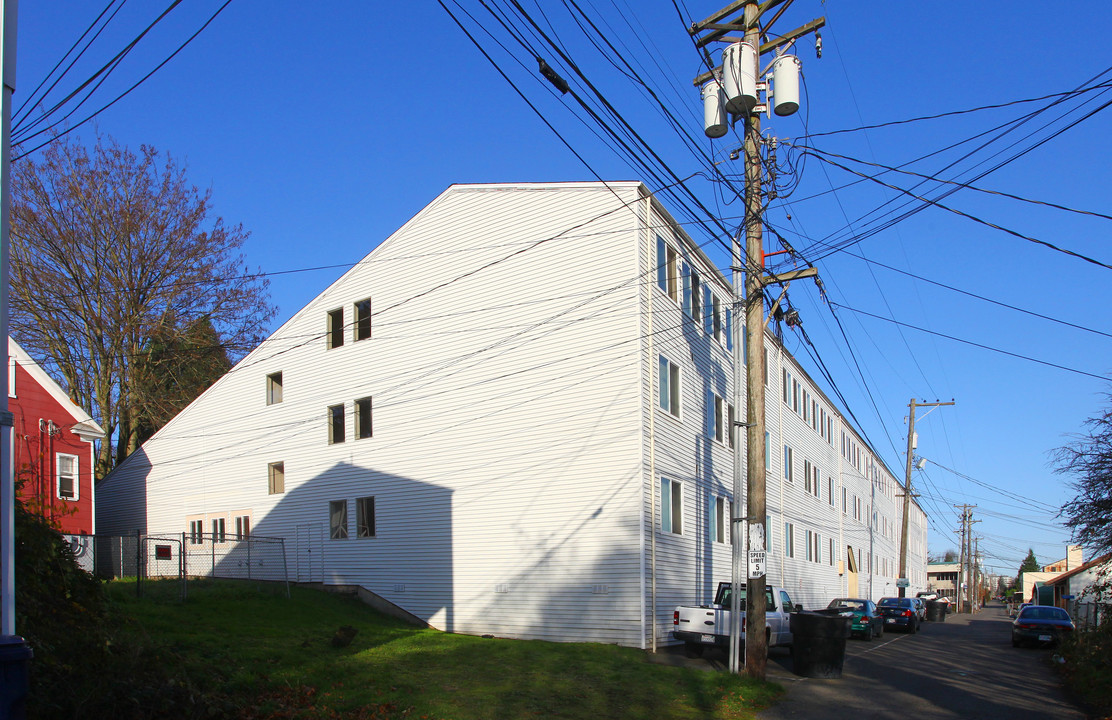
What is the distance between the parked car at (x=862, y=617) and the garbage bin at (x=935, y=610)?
73.7 feet

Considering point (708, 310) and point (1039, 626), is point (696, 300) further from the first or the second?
point (1039, 626)

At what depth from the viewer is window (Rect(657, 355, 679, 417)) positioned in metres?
22.3

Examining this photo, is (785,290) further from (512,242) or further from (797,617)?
(512,242)

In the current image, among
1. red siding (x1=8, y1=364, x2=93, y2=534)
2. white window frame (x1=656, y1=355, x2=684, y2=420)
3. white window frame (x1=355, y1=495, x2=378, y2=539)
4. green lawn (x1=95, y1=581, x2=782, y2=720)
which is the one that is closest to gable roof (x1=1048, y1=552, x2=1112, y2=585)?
green lawn (x1=95, y1=581, x2=782, y2=720)

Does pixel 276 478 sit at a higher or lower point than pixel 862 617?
higher

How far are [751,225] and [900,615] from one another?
2394 cm

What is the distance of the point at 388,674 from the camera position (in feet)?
43.0

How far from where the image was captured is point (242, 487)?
2894 centimetres

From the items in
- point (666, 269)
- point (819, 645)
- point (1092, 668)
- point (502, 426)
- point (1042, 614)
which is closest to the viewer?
point (1092, 668)

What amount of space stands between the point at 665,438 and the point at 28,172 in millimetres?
25145

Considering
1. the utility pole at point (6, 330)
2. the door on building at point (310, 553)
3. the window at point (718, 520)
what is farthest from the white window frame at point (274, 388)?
the utility pole at point (6, 330)

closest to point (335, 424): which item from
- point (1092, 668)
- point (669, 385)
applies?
point (669, 385)

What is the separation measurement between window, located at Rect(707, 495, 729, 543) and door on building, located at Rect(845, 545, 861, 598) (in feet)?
74.8

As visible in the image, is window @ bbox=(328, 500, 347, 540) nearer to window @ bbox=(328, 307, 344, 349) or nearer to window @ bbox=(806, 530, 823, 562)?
window @ bbox=(328, 307, 344, 349)
